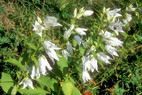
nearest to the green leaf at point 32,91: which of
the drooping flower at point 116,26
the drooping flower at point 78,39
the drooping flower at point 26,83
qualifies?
the drooping flower at point 26,83

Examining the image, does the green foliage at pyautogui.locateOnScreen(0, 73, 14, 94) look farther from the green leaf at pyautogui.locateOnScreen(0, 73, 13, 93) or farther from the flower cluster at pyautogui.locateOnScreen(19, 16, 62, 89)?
the flower cluster at pyautogui.locateOnScreen(19, 16, 62, 89)

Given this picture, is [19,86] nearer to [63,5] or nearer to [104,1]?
[63,5]

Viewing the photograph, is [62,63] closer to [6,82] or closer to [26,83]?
[26,83]

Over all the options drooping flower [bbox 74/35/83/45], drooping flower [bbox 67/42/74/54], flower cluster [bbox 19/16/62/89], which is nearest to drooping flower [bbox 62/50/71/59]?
drooping flower [bbox 67/42/74/54]

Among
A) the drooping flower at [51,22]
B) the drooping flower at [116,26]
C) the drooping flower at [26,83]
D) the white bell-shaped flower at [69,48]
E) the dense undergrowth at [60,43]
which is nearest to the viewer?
the drooping flower at [51,22]

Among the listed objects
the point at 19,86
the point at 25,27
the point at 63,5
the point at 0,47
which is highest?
the point at 63,5

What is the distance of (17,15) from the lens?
4.17m

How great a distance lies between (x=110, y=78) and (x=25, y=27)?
1.30m

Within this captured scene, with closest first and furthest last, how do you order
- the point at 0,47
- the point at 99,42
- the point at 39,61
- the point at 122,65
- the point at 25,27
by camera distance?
the point at 39,61 → the point at 99,42 → the point at 0,47 → the point at 25,27 → the point at 122,65

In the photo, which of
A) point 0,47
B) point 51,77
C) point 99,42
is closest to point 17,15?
point 0,47

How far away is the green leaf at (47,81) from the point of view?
2775 millimetres

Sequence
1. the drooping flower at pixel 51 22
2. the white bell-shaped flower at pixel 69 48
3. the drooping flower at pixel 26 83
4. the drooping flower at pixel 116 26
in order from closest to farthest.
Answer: the drooping flower at pixel 51 22 < the drooping flower at pixel 26 83 < the drooping flower at pixel 116 26 < the white bell-shaped flower at pixel 69 48

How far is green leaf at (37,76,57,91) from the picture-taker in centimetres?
278

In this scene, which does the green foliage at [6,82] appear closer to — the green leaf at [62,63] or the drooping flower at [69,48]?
the green leaf at [62,63]
